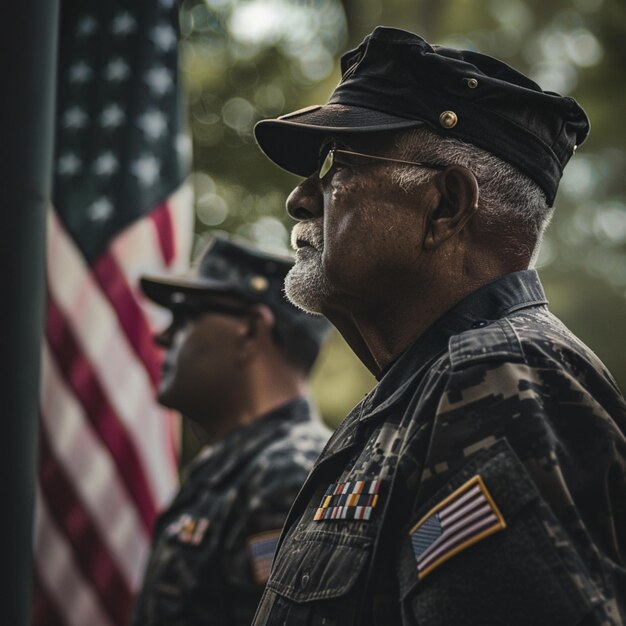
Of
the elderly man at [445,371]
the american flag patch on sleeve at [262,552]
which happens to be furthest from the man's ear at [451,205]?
the american flag patch on sleeve at [262,552]

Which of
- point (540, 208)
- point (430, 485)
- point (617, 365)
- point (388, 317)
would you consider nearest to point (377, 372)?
point (388, 317)

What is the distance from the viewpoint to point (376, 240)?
222 cm

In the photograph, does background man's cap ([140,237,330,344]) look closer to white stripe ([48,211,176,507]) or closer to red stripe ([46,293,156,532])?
white stripe ([48,211,176,507])

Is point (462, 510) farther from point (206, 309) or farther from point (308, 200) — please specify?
point (206, 309)

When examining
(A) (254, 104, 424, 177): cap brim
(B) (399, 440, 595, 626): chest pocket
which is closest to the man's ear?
(A) (254, 104, 424, 177): cap brim

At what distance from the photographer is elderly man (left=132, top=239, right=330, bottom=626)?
384 centimetres

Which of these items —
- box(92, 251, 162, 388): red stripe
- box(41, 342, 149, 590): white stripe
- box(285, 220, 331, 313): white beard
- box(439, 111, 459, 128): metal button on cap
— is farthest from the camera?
box(92, 251, 162, 388): red stripe

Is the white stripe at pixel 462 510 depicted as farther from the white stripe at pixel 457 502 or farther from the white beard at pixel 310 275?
the white beard at pixel 310 275

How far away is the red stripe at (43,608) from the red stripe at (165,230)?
6.14ft

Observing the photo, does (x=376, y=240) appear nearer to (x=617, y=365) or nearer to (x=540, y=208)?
(x=540, y=208)

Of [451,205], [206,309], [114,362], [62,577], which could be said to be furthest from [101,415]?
[451,205]

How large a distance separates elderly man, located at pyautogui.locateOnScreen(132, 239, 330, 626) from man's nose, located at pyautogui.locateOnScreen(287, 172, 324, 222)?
68.9 inches

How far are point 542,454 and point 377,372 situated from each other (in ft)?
2.78

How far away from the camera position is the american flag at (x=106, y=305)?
5133mm
